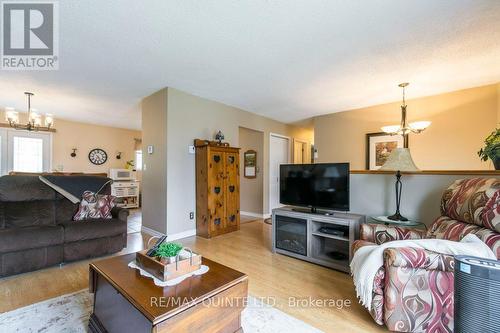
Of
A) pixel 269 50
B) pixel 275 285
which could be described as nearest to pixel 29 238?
pixel 275 285

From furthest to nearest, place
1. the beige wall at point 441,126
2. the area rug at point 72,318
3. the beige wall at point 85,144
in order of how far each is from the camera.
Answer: the beige wall at point 85,144 < the beige wall at point 441,126 < the area rug at point 72,318

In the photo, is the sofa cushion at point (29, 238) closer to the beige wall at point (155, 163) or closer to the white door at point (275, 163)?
the beige wall at point (155, 163)

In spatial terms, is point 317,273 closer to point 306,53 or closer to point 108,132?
point 306,53

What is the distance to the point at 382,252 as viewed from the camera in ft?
4.82

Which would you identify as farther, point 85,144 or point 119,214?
point 85,144

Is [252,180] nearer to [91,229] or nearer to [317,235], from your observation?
[317,235]

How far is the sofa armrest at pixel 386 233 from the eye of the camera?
1910 millimetres

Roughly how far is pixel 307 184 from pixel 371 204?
76 centimetres

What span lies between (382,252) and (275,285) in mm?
1072

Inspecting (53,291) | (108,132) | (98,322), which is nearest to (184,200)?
(53,291)

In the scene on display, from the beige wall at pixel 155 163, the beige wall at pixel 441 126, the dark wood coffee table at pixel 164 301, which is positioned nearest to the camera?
the dark wood coffee table at pixel 164 301

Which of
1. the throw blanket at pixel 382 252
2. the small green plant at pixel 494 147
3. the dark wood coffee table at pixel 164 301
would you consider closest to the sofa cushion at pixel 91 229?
the dark wood coffee table at pixel 164 301

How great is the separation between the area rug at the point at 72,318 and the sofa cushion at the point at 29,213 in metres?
1.16

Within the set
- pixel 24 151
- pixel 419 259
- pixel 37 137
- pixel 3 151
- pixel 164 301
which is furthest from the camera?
pixel 37 137
